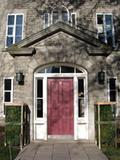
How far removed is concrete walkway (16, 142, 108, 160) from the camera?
40.2 ft

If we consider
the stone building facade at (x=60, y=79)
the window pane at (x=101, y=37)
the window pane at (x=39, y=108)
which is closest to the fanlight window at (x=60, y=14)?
the window pane at (x=101, y=37)

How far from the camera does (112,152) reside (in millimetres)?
13086

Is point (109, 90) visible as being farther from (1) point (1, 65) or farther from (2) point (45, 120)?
(1) point (1, 65)

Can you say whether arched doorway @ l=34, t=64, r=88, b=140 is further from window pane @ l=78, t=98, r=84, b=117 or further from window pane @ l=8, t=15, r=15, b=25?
window pane @ l=8, t=15, r=15, b=25

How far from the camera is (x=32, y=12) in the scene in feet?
65.9

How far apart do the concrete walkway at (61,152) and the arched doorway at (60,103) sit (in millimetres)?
852

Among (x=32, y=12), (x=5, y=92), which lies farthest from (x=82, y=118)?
(x=32, y=12)

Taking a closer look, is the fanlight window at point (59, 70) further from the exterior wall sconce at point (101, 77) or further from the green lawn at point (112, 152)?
the green lawn at point (112, 152)

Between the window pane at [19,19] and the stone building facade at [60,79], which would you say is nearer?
the stone building facade at [60,79]

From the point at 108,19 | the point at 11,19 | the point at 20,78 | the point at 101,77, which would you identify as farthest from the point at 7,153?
the point at 108,19

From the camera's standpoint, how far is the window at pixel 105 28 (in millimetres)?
19438

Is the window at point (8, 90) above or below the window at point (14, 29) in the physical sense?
below

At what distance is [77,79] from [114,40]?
4.11 m

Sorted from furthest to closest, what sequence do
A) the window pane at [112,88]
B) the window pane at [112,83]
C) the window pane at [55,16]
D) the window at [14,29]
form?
the window pane at [55,16] → the window at [14,29] → the window pane at [112,83] → the window pane at [112,88]
